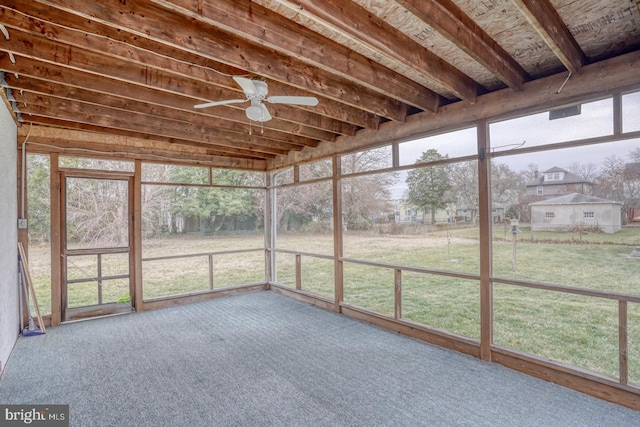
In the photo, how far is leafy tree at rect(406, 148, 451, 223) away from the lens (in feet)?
14.6

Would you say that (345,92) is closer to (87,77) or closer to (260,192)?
(87,77)

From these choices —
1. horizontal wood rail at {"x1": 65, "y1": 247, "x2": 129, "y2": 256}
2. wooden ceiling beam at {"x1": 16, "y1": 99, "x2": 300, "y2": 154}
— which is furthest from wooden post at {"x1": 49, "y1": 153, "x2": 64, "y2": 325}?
wooden ceiling beam at {"x1": 16, "y1": 99, "x2": 300, "y2": 154}

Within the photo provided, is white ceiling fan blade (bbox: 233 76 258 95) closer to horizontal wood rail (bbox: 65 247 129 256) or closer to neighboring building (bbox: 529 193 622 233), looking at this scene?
neighboring building (bbox: 529 193 622 233)

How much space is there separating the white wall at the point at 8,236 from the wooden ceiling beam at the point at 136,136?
40 centimetres

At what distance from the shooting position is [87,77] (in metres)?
3.15

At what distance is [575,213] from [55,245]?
270 inches

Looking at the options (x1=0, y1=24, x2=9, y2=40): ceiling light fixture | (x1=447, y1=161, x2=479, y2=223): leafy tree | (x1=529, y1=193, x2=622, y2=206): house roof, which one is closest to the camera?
(x1=0, y1=24, x2=9, y2=40): ceiling light fixture

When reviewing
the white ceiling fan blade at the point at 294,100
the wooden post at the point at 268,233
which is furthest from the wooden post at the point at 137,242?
the white ceiling fan blade at the point at 294,100

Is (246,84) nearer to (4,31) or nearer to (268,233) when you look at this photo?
(4,31)

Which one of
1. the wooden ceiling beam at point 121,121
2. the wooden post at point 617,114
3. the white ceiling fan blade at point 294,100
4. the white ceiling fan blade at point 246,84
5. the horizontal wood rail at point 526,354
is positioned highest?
the wooden ceiling beam at point 121,121

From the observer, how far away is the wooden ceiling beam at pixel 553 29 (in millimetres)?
2043

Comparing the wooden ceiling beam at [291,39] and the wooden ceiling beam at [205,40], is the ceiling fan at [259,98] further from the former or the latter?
the wooden ceiling beam at [291,39]

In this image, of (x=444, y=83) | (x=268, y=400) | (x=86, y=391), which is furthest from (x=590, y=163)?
(x=86, y=391)

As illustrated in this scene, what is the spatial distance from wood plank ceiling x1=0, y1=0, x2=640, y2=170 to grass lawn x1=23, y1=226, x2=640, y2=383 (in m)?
1.80
